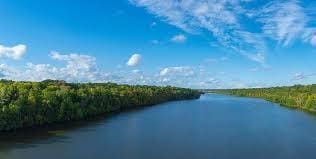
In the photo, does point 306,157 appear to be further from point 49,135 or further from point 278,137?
point 49,135

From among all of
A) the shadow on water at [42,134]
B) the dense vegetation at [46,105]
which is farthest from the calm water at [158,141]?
the dense vegetation at [46,105]

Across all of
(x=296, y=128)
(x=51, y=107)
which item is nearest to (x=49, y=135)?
(x=51, y=107)

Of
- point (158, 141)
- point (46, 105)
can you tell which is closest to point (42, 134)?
point (46, 105)

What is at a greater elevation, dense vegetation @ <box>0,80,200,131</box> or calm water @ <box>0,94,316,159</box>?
dense vegetation @ <box>0,80,200,131</box>

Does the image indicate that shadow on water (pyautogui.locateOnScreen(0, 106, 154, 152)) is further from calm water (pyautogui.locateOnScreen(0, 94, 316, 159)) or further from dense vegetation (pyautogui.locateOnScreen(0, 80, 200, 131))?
dense vegetation (pyautogui.locateOnScreen(0, 80, 200, 131))

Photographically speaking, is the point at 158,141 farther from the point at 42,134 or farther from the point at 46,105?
the point at 46,105

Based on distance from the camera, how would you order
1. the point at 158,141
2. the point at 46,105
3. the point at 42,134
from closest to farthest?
the point at 158,141
the point at 42,134
the point at 46,105

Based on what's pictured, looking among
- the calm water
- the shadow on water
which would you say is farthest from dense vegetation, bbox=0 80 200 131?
the calm water

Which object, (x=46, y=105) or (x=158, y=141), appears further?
(x=46, y=105)
